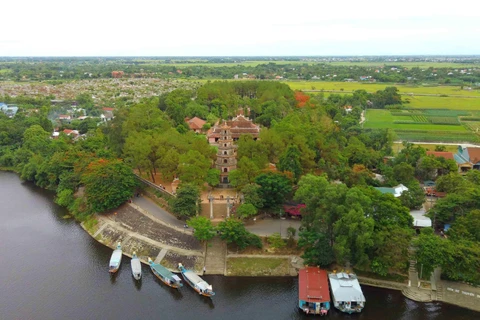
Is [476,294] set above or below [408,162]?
below

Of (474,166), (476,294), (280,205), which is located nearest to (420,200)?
(476,294)

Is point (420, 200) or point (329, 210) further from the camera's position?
point (420, 200)

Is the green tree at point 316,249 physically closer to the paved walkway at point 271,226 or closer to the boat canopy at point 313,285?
the boat canopy at point 313,285

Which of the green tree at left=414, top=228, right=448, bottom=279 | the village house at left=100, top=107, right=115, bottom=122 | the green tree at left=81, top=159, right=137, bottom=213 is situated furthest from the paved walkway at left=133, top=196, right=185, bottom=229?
the village house at left=100, top=107, right=115, bottom=122

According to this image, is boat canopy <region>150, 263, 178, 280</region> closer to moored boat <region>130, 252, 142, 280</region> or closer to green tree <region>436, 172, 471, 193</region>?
moored boat <region>130, 252, 142, 280</region>

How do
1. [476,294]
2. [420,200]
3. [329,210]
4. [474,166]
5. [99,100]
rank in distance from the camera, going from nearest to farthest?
1. [476,294]
2. [329,210]
3. [420,200]
4. [474,166]
5. [99,100]

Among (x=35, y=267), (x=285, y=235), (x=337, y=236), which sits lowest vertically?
(x=35, y=267)

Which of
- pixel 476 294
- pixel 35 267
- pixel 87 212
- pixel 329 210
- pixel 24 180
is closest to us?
pixel 476 294

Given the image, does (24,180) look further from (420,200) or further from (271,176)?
(420,200)
